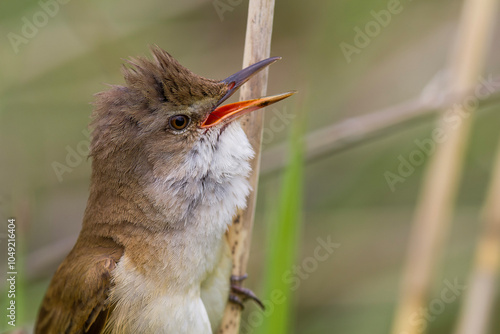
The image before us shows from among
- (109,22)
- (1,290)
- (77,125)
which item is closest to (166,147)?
(1,290)

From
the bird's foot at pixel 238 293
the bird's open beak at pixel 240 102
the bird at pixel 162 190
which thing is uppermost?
the bird's open beak at pixel 240 102

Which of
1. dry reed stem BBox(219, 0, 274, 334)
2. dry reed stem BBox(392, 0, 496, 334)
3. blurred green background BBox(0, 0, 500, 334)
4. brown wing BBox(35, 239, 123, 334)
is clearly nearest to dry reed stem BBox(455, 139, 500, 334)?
dry reed stem BBox(392, 0, 496, 334)

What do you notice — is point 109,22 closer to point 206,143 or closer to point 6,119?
point 6,119

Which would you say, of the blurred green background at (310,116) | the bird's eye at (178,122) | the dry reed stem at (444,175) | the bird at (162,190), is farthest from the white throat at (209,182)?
the blurred green background at (310,116)

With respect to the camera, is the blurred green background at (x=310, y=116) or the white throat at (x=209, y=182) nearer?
the white throat at (x=209, y=182)

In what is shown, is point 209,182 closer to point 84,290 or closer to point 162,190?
point 162,190

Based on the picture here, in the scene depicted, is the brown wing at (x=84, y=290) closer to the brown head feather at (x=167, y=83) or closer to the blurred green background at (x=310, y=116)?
the brown head feather at (x=167, y=83)

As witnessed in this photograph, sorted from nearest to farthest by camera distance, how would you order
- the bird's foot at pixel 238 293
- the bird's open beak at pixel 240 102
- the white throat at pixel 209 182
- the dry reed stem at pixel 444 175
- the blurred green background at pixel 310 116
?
1. the bird's open beak at pixel 240 102
2. the white throat at pixel 209 182
3. the bird's foot at pixel 238 293
4. the dry reed stem at pixel 444 175
5. the blurred green background at pixel 310 116
